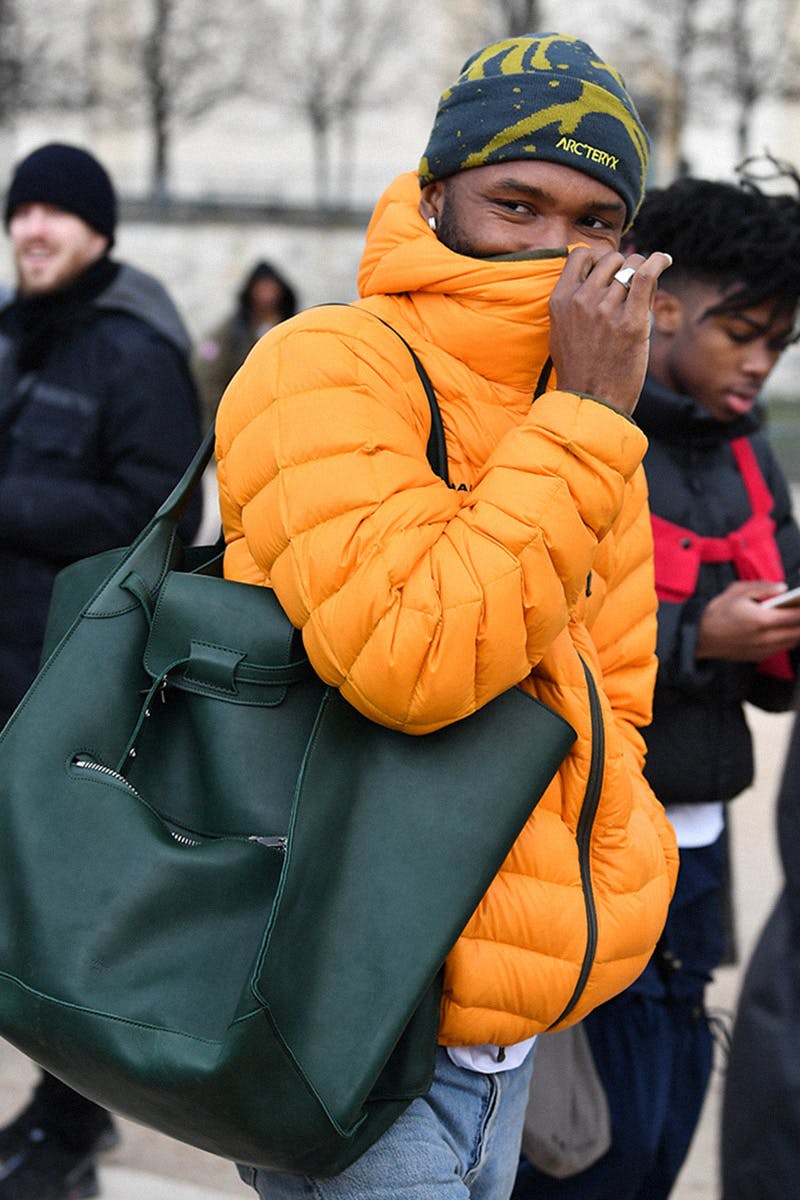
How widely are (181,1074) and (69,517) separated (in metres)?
1.95

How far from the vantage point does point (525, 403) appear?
2.06 metres

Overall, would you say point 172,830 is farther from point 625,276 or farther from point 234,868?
point 625,276

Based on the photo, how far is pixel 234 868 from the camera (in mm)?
1793

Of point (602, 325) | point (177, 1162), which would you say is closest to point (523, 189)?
point (602, 325)

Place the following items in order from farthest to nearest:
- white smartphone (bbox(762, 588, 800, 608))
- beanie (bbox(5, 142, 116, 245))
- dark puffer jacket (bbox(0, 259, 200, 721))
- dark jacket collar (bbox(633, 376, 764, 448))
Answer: beanie (bbox(5, 142, 116, 245)) → dark puffer jacket (bbox(0, 259, 200, 721)) → dark jacket collar (bbox(633, 376, 764, 448)) → white smartphone (bbox(762, 588, 800, 608))

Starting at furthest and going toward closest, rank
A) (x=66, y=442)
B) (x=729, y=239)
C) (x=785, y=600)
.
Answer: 1. (x=66, y=442)
2. (x=729, y=239)
3. (x=785, y=600)

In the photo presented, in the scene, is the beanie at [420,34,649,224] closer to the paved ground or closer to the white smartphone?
the white smartphone

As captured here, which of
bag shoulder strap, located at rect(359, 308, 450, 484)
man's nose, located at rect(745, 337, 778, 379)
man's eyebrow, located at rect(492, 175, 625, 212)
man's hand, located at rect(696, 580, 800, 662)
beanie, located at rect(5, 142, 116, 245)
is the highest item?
man's eyebrow, located at rect(492, 175, 625, 212)

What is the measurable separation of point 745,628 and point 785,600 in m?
0.09

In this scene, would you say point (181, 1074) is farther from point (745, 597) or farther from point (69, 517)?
point (69, 517)

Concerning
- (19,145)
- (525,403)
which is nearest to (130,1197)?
(525,403)

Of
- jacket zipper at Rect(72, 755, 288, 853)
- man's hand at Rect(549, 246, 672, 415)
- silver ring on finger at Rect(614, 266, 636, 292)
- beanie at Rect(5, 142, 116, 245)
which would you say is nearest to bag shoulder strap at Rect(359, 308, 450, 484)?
man's hand at Rect(549, 246, 672, 415)

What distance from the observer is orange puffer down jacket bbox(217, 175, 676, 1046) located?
1793mm

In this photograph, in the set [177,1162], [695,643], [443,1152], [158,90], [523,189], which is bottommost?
[158,90]
